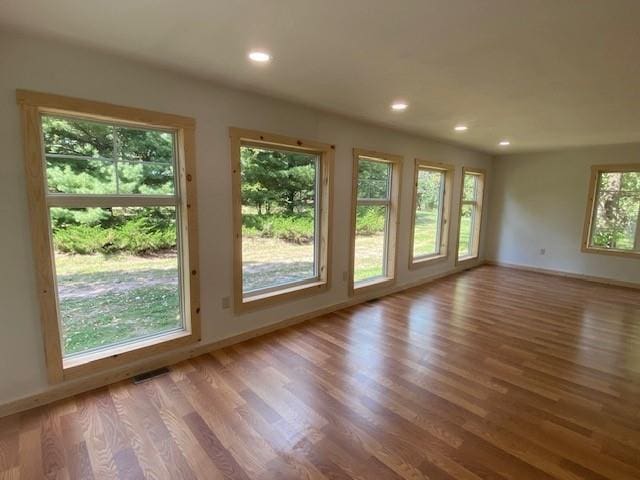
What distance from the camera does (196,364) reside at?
2.70m

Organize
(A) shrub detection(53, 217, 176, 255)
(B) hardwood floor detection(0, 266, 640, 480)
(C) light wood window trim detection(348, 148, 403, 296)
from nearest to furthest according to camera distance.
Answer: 1. (B) hardwood floor detection(0, 266, 640, 480)
2. (A) shrub detection(53, 217, 176, 255)
3. (C) light wood window trim detection(348, 148, 403, 296)

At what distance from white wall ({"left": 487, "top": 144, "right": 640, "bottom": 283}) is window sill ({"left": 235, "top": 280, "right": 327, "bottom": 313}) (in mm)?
4835

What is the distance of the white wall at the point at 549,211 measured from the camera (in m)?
5.40

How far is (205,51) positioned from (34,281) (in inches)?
73.6

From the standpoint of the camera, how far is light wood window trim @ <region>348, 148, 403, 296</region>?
400cm

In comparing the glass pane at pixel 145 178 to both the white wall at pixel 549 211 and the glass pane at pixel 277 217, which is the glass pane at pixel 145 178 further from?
the white wall at pixel 549 211

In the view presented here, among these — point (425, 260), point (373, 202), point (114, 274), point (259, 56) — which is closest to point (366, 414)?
point (114, 274)

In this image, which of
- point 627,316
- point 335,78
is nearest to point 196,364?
point 335,78

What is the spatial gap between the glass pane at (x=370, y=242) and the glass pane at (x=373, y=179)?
7.2 inches

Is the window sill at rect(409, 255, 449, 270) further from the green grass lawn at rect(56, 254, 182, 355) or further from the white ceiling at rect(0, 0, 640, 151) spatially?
the green grass lawn at rect(56, 254, 182, 355)

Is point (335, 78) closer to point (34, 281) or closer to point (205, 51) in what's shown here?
point (205, 51)

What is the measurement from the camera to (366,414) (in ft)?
6.89

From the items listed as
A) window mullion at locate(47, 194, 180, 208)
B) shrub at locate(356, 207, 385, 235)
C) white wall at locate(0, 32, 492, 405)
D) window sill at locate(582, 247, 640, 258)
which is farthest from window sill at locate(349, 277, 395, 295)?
window sill at locate(582, 247, 640, 258)

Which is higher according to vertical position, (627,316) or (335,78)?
(335,78)
